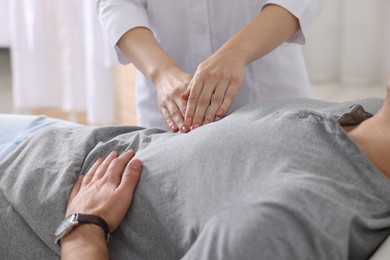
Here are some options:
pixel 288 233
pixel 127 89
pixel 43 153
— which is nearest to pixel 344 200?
pixel 288 233

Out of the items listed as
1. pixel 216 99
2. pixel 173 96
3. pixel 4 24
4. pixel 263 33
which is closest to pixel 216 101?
pixel 216 99

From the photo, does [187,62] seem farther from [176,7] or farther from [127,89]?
[127,89]

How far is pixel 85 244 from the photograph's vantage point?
1.09 meters

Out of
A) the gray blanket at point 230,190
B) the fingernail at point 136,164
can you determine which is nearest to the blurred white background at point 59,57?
the gray blanket at point 230,190

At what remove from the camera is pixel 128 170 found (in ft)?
3.89

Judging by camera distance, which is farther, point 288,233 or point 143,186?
point 143,186

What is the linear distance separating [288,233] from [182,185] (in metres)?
0.27

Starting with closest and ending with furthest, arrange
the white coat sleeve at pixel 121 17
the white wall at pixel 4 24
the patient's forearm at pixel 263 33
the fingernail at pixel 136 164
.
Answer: the fingernail at pixel 136 164 < the patient's forearm at pixel 263 33 < the white coat sleeve at pixel 121 17 < the white wall at pixel 4 24

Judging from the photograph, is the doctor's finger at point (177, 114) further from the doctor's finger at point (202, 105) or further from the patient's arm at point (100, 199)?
the patient's arm at point (100, 199)

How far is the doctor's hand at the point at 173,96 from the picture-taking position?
1.39 metres

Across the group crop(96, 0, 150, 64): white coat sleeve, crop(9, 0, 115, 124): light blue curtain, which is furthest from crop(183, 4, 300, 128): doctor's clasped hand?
crop(9, 0, 115, 124): light blue curtain

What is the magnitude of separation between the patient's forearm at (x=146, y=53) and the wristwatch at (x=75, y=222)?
512mm

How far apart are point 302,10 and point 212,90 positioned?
0.39 metres

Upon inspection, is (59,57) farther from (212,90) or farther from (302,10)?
(212,90)
